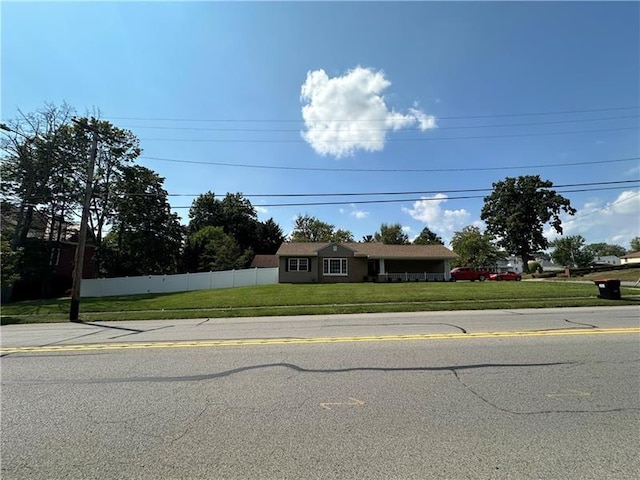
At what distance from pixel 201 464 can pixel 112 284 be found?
34804 millimetres

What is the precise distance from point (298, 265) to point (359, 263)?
6.42 meters

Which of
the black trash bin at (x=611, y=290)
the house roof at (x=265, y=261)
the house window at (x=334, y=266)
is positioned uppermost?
the house roof at (x=265, y=261)

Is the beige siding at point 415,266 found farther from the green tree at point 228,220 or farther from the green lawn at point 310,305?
the green tree at point 228,220

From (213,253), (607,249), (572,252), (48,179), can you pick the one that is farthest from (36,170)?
(607,249)

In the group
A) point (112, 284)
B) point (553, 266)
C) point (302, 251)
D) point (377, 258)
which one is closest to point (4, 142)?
point (112, 284)

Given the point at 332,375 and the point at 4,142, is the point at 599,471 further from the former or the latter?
the point at 4,142

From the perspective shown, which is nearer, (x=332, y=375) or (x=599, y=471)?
(x=599, y=471)

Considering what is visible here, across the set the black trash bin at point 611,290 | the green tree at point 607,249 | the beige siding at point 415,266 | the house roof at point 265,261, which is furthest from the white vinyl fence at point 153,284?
the green tree at point 607,249

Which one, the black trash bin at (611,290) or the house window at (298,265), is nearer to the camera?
the black trash bin at (611,290)

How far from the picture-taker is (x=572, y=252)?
3374 inches

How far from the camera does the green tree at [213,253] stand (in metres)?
46.1

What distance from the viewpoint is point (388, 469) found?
3.02 meters

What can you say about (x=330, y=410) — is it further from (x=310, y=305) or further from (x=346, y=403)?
(x=310, y=305)

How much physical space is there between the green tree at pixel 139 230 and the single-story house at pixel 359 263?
16211 mm
